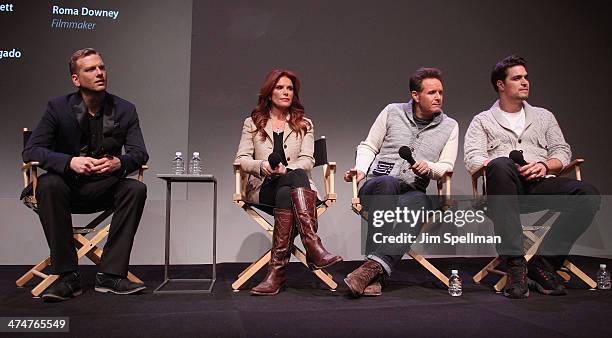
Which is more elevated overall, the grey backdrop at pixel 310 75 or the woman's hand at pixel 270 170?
the grey backdrop at pixel 310 75

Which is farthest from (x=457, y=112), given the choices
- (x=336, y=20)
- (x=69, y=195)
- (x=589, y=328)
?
(x=69, y=195)

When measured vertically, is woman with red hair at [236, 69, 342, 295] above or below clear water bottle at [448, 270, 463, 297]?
above

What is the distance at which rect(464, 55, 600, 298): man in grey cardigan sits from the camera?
2.60 m

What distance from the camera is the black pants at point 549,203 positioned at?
104 inches

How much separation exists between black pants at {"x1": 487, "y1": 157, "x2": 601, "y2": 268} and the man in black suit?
1.91 m

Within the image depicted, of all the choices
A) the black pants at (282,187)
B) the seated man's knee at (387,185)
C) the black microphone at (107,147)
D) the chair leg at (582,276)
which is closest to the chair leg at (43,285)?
the black microphone at (107,147)

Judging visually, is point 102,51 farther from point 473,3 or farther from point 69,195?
point 473,3

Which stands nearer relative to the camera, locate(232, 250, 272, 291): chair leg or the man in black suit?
the man in black suit

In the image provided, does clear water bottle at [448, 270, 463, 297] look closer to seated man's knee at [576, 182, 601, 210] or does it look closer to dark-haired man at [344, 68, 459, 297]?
dark-haired man at [344, 68, 459, 297]

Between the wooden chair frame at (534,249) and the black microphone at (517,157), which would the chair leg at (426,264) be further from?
the black microphone at (517,157)

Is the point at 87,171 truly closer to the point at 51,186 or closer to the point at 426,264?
the point at 51,186

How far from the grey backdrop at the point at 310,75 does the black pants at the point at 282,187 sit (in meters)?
1.34

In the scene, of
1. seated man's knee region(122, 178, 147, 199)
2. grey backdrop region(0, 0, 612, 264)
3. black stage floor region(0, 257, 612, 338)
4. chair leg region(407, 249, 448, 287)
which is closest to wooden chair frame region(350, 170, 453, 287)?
chair leg region(407, 249, 448, 287)

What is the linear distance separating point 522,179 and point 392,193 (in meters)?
0.76
